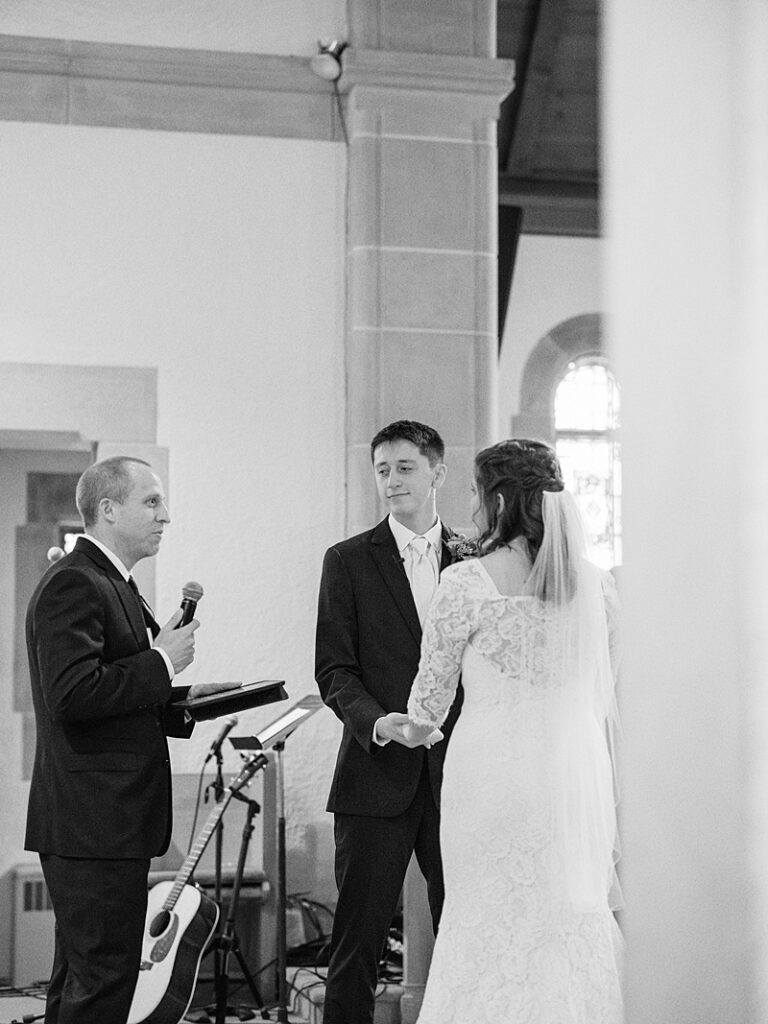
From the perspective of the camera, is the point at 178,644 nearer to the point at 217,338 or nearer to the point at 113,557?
the point at 113,557

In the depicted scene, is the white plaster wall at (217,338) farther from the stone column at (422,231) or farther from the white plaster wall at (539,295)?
the white plaster wall at (539,295)

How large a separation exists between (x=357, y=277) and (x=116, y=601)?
2400 millimetres

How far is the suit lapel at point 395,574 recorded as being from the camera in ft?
11.8

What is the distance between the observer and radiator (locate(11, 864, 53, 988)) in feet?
19.6

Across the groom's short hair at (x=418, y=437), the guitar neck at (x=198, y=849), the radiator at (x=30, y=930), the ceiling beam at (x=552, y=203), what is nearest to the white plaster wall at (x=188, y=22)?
the groom's short hair at (x=418, y=437)

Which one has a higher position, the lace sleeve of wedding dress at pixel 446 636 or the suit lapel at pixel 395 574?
the suit lapel at pixel 395 574

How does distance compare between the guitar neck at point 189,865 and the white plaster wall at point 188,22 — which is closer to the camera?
the guitar neck at point 189,865

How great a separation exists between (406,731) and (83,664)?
2.69 feet

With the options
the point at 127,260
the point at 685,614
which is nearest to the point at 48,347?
the point at 127,260

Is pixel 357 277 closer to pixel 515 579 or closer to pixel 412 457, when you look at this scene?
pixel 412 457

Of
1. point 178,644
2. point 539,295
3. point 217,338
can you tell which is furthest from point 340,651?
point 539,295

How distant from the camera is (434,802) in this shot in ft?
11.6

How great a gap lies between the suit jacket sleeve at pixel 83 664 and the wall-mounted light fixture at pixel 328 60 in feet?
9.82

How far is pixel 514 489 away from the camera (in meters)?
2.86
